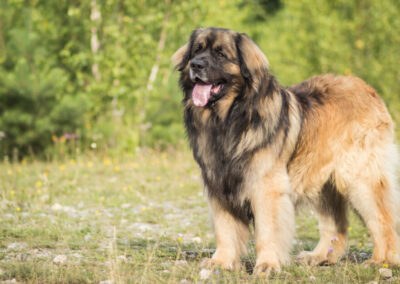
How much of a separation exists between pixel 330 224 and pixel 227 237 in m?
1.28

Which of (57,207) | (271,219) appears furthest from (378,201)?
(57,207)

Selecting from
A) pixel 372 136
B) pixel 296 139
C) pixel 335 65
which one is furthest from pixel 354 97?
pixel 335 65

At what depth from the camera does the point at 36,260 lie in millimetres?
3875

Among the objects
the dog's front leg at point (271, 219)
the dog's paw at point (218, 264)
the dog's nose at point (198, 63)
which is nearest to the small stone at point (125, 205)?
the dog's paw at point (218, 264)

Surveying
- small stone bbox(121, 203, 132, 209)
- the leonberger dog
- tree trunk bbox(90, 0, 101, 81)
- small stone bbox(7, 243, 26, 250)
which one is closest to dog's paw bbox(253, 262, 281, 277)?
the leonberger dog

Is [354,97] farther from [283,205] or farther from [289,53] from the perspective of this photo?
[289,53]

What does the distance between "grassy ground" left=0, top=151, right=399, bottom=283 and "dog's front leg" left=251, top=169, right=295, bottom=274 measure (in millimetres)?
164

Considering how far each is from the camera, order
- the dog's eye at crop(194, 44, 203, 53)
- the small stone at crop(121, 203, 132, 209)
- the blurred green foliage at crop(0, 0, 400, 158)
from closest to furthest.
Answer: the dog's eye at crop(194, 44, 203, 53)
the small stone at crop(121, 203, 132, 209)
the blurred green foliage at crop(0, 0, 400, 158)

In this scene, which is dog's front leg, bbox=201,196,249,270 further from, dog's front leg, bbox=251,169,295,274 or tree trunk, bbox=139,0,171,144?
tree trunk, bbox=139,0,171,144

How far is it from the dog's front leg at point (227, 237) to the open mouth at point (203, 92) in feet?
2.69

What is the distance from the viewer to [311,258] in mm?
4676

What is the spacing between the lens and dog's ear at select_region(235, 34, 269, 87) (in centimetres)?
418

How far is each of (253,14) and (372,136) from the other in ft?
73.0

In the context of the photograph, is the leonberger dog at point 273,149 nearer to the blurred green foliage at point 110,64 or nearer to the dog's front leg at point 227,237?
the dog's front leg at point 227,237
